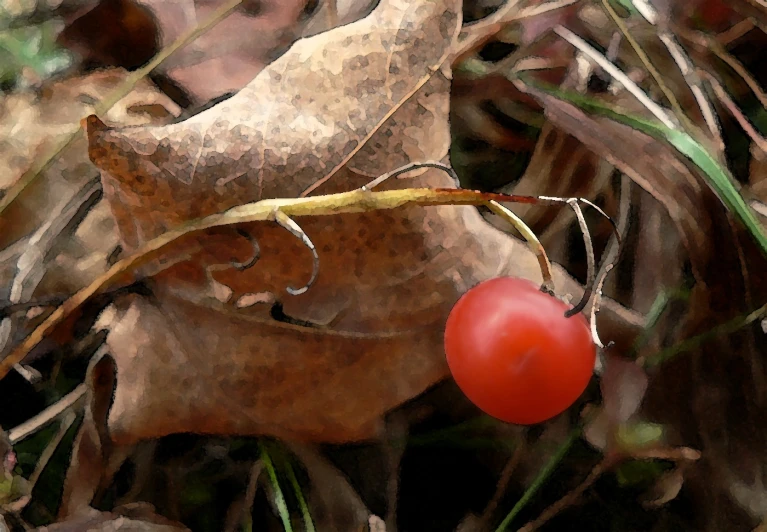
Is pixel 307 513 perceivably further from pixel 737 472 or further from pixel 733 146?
pixel 733 146

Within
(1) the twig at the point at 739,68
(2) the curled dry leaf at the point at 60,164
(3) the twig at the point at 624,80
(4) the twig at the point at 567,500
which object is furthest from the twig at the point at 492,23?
(4) the twig at the point at 567,500

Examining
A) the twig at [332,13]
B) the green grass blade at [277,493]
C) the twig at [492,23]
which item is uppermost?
the twig at [332,13]

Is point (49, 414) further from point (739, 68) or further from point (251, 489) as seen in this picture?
point (739, 68)

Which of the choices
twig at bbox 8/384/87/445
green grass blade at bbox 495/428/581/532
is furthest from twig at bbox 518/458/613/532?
twig at bbox 8/384/87/445

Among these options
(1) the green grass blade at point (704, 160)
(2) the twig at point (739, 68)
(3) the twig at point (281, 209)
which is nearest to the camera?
(3) the twig at point (281, 209)

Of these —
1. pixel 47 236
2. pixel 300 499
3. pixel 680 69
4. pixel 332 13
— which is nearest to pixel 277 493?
pixel 300 499

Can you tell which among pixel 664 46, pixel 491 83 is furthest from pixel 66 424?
pixel 664 46

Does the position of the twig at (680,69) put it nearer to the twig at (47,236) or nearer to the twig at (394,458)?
the twig at (394,458)
